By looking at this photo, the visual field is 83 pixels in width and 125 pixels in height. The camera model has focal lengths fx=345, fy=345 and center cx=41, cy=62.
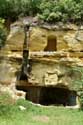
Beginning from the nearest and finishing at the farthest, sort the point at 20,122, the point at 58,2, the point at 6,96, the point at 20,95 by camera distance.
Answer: the point at 20,122
the point at 6,96
the point at 20,95
the point at 58,2

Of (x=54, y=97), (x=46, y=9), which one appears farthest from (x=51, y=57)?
(x=54, y=97)

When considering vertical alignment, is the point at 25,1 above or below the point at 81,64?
above

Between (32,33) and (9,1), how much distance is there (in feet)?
6.69

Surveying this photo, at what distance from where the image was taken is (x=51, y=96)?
19.6m

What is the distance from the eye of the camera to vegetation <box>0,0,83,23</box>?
16.0 meters

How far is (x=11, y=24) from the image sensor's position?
16.7m

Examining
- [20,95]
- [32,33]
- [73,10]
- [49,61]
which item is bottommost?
[20,95]

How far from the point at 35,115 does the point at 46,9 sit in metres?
5.53

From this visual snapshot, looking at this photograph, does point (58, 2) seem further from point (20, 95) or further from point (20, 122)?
point (20, 122)

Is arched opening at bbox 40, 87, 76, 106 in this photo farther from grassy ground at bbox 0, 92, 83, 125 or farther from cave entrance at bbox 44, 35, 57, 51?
grassy ground at bbox 0, 92, 83, 125

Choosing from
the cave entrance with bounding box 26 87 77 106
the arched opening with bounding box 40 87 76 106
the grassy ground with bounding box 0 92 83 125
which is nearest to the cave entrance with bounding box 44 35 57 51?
the cave entrance with bounding box 26 87 77 106

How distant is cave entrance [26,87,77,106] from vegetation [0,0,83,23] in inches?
145

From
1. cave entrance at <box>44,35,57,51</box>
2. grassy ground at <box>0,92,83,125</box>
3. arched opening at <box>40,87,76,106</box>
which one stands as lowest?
arched opening at <box>40,87,76,106</box>

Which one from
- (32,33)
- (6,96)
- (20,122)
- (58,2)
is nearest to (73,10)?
(58,2)
